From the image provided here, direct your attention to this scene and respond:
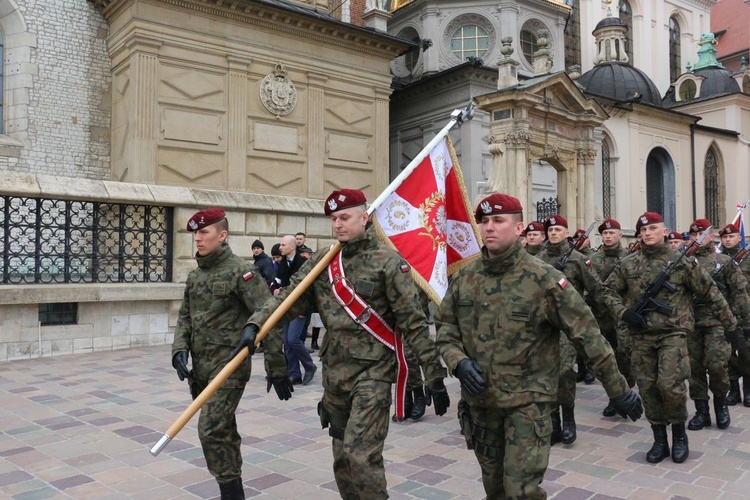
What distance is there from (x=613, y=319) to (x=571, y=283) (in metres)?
1.12

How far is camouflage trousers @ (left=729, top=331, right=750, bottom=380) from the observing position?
8.20 meters

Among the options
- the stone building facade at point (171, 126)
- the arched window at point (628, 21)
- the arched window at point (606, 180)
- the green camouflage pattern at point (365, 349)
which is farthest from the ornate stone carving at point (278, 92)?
the arched window at point (628, 21)

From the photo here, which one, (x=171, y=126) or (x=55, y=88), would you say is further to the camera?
(x=55, y=88)

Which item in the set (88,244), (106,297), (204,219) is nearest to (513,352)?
(204,219)

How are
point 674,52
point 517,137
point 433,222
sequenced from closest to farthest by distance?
1. point 433,222
2. point 517,137
3. point 674,52

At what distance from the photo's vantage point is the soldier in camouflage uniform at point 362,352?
147 inches

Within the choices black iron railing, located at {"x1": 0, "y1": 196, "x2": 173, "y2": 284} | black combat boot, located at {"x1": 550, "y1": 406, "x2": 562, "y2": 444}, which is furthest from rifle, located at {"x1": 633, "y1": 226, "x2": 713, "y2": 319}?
black iron railing, located at {"x1": 0, "y1": 196, "x2": 173, "y2": 284}

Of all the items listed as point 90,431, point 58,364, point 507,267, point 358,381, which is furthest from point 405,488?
point 58,364

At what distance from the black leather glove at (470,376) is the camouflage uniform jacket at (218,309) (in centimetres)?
172

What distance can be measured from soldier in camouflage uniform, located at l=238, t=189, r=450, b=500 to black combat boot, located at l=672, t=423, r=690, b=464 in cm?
→ 298

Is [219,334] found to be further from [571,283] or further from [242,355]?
[571,283]

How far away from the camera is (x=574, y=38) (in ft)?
103

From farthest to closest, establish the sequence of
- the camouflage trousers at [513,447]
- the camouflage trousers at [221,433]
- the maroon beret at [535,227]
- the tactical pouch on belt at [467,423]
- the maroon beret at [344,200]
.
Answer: the maroon beret at [535,227], the camouflage trousers at [221,433], the maroon beret at [344,200], the tactical pouch on belt at [467,423], the camouflage trousers at [513,447]

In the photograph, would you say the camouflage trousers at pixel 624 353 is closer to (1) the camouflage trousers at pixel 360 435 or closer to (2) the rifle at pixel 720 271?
(2) the rifle at pixel 720 271
